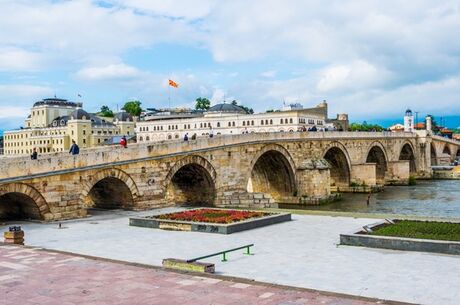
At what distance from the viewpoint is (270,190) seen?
41250 millimetres

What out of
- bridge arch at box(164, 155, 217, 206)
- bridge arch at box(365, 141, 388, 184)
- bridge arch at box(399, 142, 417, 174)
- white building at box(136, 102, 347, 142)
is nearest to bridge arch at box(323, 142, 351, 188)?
bridge arch at box(365, 141, 388, 184)

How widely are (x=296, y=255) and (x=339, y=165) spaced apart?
123 ft

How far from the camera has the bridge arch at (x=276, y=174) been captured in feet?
129

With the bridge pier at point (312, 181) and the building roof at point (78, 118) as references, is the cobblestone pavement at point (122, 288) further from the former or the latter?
the building roof at point (78, 118)

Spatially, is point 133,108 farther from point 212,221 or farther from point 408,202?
point 212,221

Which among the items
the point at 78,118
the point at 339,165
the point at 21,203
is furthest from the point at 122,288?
the point at 78,118

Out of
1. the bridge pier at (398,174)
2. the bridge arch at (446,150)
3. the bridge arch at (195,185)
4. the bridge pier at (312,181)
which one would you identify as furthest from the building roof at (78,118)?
the bridge arch at (195,185)

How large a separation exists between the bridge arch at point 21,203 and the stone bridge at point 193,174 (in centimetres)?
4

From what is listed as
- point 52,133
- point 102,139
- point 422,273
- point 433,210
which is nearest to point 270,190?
point 433,210

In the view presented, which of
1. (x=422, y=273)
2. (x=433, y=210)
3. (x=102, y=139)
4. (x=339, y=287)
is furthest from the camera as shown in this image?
(x=102, y=139)

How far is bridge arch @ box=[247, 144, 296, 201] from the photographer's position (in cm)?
3922

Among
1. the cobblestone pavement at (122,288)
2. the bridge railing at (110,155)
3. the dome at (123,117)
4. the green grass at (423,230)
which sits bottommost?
the cobblestone pavement at (122,288)

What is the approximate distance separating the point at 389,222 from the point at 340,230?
1.79 m

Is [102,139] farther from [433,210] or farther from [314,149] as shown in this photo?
[433,210]
